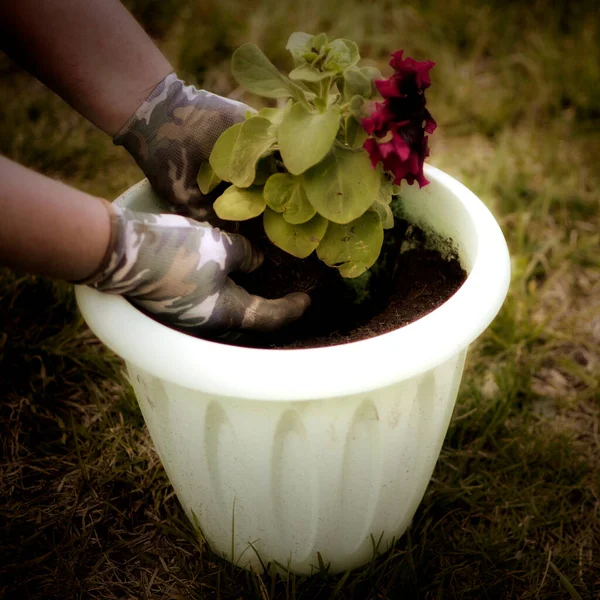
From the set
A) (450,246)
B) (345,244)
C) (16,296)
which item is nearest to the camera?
(345,244)

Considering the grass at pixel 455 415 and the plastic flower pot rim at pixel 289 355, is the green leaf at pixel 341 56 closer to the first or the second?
the plastic flower pot rim at pixel 289 355

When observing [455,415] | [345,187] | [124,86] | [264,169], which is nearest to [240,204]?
[264,169]

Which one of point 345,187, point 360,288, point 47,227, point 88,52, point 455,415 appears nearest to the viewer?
point 47,227

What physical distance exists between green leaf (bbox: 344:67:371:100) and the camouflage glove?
0.86 ft

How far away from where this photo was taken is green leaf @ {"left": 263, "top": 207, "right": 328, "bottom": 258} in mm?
923

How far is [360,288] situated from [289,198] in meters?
0.29

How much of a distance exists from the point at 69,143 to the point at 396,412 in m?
1.55

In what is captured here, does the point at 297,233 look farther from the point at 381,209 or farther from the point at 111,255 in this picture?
the point at 111,255

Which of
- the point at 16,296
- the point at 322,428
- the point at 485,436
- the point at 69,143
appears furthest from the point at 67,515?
the point at 69,143

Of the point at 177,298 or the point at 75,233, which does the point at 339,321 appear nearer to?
the point at 177,298

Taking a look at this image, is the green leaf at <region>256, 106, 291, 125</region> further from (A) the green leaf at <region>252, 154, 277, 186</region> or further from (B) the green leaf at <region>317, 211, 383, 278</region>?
(B) the green leaf at <region>317, 211, 383, 278</region>

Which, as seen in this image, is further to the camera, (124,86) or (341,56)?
(124,86)

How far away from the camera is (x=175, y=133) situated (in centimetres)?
102

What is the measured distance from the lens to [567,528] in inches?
48.0
